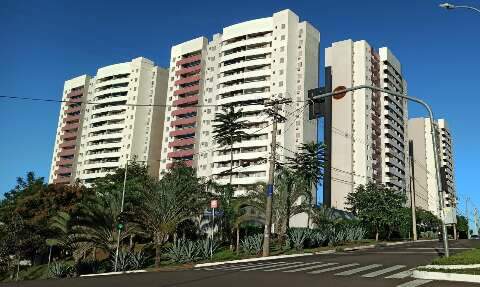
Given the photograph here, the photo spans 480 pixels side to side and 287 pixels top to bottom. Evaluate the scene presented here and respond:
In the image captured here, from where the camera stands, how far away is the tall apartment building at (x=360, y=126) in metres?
102

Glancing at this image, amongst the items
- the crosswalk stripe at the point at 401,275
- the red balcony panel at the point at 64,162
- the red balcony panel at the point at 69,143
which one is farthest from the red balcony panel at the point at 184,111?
the crosswalk stripe at the point at 401,275

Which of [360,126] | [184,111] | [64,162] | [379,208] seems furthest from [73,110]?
[379,208]

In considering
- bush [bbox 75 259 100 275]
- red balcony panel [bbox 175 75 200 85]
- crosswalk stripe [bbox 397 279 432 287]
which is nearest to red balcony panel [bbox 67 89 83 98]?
red balcony panel [bbox 175 75 200 85]

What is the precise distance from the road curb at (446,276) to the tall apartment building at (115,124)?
337 feet

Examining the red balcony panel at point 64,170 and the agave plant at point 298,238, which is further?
the red balcony panel at point 64,170

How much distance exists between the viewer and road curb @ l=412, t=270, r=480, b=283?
14.5 meters

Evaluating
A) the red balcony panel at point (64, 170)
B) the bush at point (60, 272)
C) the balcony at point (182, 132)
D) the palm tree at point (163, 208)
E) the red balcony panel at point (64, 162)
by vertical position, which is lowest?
the bush at point (60, 272)

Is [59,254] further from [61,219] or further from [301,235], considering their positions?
[301,235]

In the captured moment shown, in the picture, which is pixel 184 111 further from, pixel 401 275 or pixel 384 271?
pixel 401 275

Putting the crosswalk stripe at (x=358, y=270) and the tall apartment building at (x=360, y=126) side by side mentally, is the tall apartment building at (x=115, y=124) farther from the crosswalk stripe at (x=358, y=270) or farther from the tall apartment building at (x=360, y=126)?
the crosswalk stripe at (x=358, y=270)

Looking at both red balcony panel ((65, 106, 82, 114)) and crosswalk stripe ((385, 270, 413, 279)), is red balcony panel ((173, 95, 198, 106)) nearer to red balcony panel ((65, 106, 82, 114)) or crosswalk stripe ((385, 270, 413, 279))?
red balcony panel ((65, 106, 82, 114))

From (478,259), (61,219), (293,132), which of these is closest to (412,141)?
(293,132)

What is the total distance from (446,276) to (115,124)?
11770cm

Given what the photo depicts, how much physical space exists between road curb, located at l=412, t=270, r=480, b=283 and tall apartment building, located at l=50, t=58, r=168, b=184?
103 m
